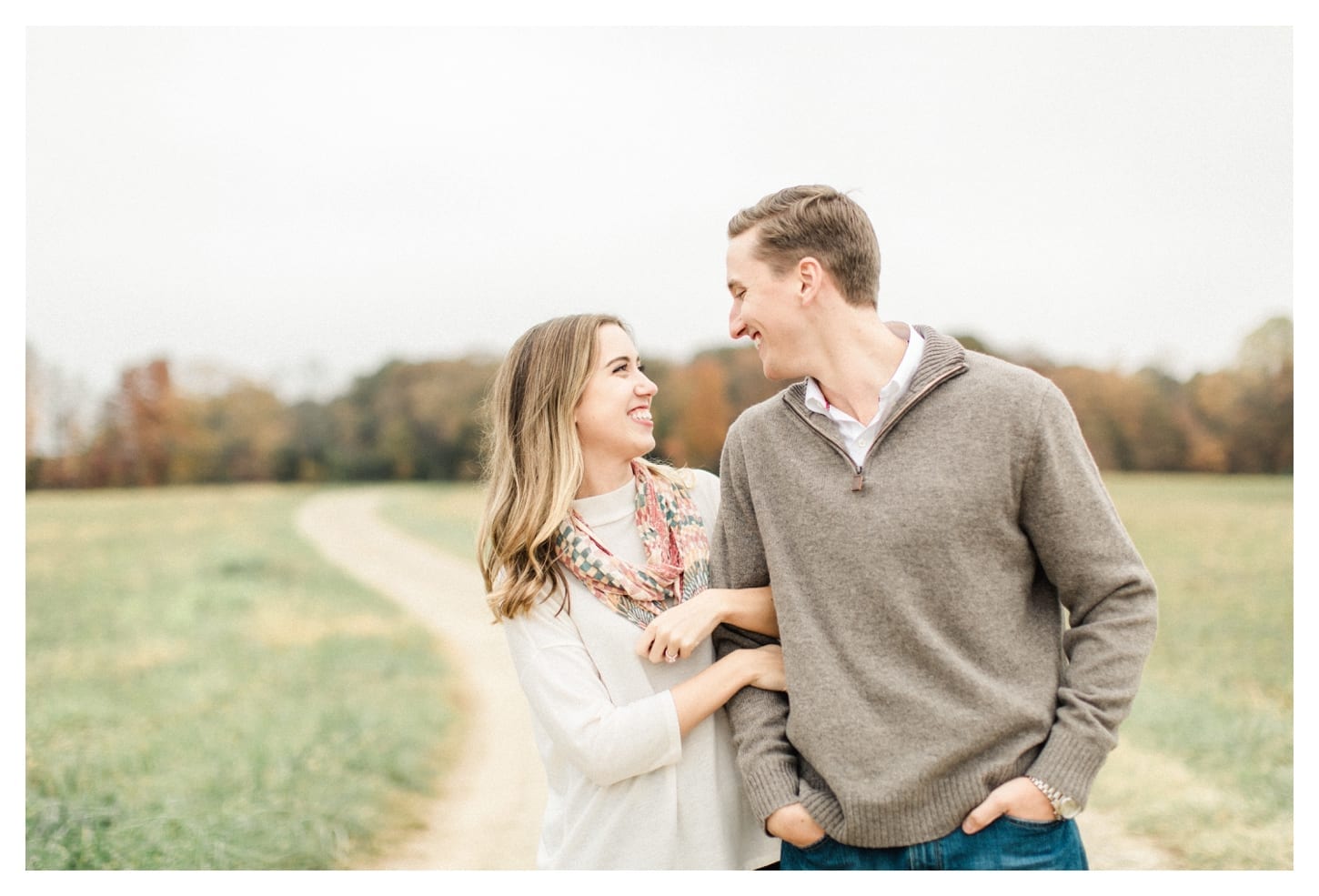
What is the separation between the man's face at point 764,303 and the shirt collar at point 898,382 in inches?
2.1

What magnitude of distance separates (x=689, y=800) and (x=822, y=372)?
97 cm

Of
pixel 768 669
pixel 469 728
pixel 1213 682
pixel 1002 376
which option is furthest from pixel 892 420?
pixel 1213 682

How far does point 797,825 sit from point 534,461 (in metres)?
0.96

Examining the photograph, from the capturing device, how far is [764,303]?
2197mm

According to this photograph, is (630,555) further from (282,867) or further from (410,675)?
(410,675)

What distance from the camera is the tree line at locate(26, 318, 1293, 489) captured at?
1636 centimetres

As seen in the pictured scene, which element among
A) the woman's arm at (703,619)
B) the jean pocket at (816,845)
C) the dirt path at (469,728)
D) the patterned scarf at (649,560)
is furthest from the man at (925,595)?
the dirt path at (469,728)

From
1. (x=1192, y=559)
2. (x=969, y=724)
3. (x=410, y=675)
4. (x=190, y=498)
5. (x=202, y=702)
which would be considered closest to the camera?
(x=969, y=724)

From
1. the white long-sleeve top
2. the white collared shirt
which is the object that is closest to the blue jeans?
the white long-sleeve top

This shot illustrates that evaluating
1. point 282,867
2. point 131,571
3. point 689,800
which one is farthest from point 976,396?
point 131,571

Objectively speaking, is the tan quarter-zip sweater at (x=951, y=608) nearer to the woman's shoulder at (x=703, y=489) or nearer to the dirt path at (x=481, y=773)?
the woman's shoulder at (x=703, y=489)

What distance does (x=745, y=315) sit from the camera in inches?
87.1

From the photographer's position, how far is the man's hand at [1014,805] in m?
2.01

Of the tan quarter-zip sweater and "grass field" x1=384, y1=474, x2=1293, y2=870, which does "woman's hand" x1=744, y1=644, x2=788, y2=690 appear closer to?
the tan quarter-zip sweater
